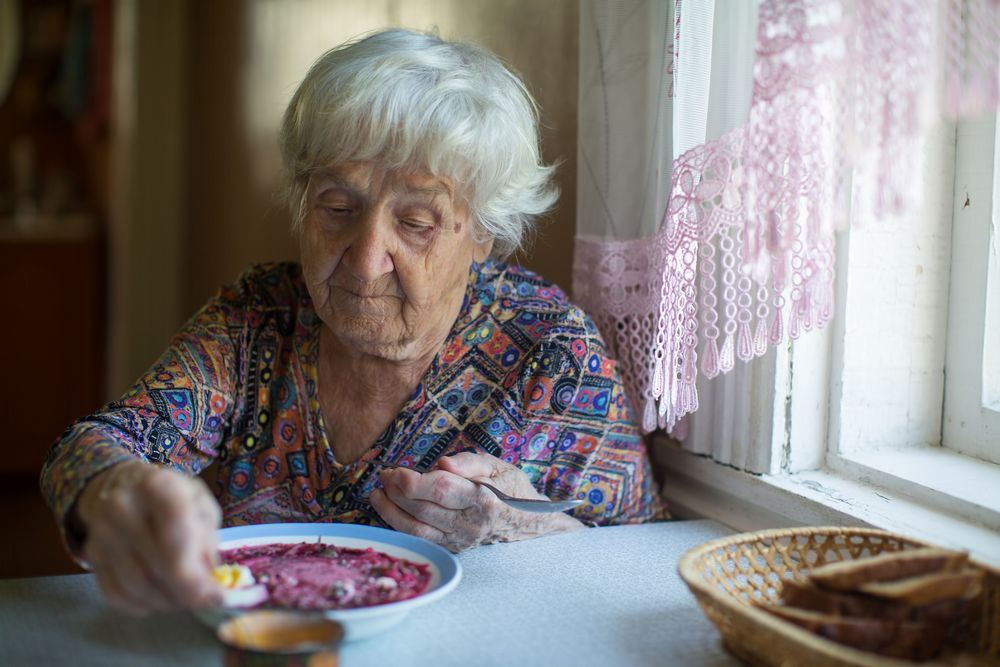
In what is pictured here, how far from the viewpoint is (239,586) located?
98 centimetres

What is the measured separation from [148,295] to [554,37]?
2854mm

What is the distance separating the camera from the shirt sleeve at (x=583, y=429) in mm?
1448

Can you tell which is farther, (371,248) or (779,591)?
(371,248)

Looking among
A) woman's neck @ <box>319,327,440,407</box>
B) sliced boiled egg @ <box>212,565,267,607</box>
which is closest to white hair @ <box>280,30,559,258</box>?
woman's neck @ <box>319,327,440,407</box>

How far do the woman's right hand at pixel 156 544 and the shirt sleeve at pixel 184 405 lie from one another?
0.83 feet

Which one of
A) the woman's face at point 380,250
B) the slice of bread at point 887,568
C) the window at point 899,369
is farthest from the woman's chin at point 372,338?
the slice of bread at point 887,568

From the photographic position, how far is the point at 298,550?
1121mm

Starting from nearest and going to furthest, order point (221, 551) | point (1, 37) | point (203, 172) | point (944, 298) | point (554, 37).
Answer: point (221, 551) < point (944, 298) < point (554, 37) < point (203, 172) < point (1, 37)

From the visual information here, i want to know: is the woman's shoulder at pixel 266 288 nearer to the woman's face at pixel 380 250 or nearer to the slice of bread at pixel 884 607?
the woman's face at pixel 380 250

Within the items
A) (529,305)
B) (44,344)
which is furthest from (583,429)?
(44,344)

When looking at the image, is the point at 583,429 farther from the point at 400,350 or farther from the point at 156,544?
the point at 156,544

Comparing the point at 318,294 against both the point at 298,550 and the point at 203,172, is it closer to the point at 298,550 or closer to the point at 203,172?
the point at 298,550

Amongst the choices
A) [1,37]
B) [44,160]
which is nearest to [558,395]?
[1,37]

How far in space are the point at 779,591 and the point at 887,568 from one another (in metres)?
0.20
